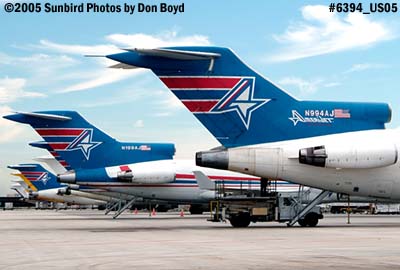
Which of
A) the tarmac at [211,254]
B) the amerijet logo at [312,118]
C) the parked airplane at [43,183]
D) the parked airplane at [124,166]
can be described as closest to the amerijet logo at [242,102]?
the amerijet logo at [312,118]

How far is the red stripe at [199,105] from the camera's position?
2541 cm

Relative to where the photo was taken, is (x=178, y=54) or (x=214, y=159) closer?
(x=178, y=54)

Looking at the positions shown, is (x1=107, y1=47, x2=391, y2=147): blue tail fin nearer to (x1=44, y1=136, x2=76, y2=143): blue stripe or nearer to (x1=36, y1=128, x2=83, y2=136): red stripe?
(x1=36, y1=128, x2=83, y2=136): red stripe

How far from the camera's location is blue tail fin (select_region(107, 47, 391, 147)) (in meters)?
25.3

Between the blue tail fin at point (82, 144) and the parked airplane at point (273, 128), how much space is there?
14394mm

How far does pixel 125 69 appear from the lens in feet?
85.1

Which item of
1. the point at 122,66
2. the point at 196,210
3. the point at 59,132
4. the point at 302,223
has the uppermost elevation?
the point at 122,66

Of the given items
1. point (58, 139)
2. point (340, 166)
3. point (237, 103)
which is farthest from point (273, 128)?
point (58, 139)

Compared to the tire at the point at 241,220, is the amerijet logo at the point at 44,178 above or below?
above

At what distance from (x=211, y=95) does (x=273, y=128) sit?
9.41ft

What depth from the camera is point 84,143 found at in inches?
1708

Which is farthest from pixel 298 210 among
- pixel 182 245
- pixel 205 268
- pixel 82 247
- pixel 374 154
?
pixel 205 268

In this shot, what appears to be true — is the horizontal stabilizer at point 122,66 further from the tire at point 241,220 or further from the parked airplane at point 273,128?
the tire at point 241,220

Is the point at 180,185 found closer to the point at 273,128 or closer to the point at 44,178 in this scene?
the point at 273,128
